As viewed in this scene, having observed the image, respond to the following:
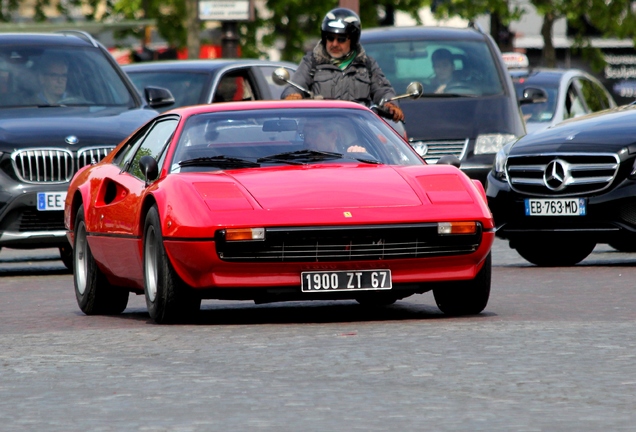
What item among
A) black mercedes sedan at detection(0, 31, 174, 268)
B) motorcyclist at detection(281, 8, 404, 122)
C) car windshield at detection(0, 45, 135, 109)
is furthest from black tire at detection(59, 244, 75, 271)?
motorcyclist at detection(281, 8, 404, 122)

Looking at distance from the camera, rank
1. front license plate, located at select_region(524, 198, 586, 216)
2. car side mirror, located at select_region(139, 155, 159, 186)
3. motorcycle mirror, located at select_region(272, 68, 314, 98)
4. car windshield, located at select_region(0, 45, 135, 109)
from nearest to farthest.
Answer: car side mirror, located at select_region(139, 155, 159, 186) < front license plate, located at select_region(524, 198, 586, 216) < motorcycle mirror, located at select_region(272, 68, 314, 98) < car windshield, located at select_region(0, 45, 135, 109)

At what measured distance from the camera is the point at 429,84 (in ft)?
57.6

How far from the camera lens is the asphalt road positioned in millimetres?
5820

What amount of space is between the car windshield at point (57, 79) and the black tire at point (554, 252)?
3.73 m

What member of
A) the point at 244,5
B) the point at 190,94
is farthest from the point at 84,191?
the point at 244,5

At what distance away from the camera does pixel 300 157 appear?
945 centimetres

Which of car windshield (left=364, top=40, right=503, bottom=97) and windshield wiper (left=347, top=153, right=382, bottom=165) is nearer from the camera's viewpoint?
windshield wiper (left=347, top=153, right=382, bottom=165)

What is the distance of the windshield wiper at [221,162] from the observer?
926 cm

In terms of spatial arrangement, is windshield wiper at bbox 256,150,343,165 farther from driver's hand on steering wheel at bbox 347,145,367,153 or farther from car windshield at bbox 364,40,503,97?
car windshield at bbox 364,40,503,97

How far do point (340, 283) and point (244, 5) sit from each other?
62.9 ft

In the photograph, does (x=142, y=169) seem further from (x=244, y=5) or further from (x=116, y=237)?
(x=244, y=5)

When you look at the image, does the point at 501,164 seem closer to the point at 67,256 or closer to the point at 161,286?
the point at 67,256

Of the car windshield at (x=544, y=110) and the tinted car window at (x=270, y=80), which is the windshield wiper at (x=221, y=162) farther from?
the car windshield at (x=544, y=110)

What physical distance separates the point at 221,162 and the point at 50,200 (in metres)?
3.98
